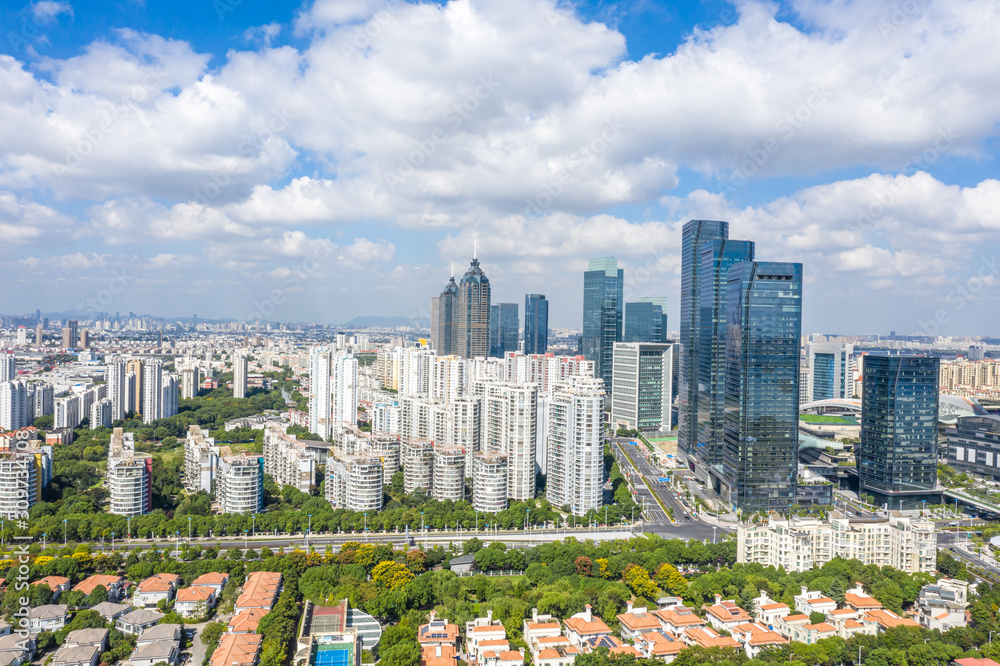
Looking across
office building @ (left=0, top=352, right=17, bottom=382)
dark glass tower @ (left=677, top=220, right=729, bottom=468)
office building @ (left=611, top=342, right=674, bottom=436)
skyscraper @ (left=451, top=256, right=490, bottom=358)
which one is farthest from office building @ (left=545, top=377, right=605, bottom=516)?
office building @ (left=0, top=352, right=17, bottom=382)

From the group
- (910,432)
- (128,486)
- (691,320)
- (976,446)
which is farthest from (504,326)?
(128,486)

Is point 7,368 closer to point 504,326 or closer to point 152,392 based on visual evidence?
point 152,392

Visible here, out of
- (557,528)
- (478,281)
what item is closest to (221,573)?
(557,528)

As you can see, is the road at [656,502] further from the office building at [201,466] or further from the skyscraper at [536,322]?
the skyscraper at [536,322]

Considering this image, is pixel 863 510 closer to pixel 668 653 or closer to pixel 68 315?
pixel 668 653

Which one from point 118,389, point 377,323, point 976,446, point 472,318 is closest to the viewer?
point 976,446

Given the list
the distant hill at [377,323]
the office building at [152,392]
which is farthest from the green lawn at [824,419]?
the distant hill at [377,323]

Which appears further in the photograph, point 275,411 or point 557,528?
point 275,411
